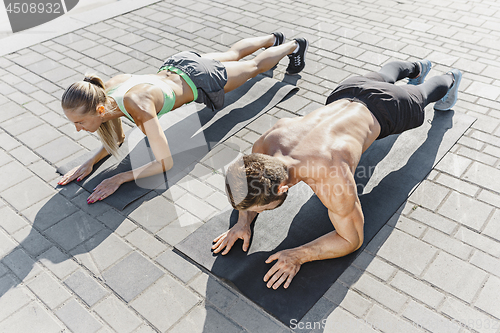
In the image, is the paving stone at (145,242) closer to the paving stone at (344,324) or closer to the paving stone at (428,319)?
the paving stone at (344,324)

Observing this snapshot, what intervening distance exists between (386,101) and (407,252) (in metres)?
1.21

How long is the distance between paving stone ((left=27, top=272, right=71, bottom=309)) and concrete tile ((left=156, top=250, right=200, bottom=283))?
0.70 meters

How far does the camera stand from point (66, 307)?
2781mm

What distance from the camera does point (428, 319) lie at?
2.62m

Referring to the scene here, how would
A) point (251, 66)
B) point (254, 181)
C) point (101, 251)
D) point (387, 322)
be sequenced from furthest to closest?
point (251, 66), point (101, 251), point (387, 322), point (254, 181)

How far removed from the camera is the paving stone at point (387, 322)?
257 centimetres

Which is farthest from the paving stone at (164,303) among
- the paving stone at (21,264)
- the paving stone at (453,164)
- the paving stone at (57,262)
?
the paving stone at (453,164)

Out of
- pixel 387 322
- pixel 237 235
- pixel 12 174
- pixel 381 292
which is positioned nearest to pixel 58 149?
pixel 12 174

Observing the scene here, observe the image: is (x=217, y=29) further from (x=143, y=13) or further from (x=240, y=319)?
(x=240, y=319)

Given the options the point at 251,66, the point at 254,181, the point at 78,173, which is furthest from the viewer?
the point at 251,66

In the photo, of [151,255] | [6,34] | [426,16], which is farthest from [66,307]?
[426,16]

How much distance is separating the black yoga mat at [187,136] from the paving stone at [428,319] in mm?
2162

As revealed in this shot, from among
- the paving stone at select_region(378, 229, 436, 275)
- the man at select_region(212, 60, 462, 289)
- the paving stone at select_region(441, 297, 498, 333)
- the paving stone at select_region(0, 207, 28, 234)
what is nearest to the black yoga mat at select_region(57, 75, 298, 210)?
the paving stone at select_region(0, 207, 28, 234)

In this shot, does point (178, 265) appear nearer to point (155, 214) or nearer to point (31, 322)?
point (155, 214)
